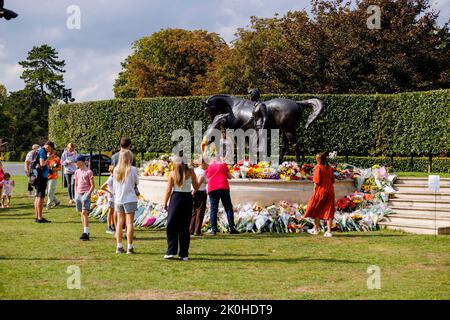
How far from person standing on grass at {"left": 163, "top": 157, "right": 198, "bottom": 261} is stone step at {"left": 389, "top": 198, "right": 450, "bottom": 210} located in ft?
25.1

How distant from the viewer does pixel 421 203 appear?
1616cm

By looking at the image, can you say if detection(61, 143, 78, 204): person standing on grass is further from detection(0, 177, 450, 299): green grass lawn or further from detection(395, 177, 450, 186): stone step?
detection(395, 177, 450, 186): stone step

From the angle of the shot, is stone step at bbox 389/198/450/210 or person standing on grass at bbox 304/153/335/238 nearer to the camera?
person standing on grass at bbox 304/153/335/238

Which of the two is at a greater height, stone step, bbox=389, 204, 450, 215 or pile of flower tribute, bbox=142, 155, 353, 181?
pile of flower tribute, bbox=142, 155, 353, 181

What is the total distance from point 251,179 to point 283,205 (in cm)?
116

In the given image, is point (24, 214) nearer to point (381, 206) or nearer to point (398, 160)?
point (381, 206)

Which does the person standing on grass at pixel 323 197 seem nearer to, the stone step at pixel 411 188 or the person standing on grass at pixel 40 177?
the stone step at pixel 411 188

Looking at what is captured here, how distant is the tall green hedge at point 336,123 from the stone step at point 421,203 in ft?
30.6

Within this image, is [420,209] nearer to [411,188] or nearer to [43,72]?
[411,188]

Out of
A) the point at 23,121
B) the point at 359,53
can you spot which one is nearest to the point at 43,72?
the point at 23,121

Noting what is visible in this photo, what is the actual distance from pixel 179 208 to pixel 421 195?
8.77 meters

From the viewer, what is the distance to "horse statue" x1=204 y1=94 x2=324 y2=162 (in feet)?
57.2

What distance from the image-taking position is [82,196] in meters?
A: 13.0

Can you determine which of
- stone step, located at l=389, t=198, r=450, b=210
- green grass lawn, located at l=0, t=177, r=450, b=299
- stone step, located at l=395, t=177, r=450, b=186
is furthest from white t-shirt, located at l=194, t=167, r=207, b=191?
stone step, located at l=395, t=177, r=450, b=186
